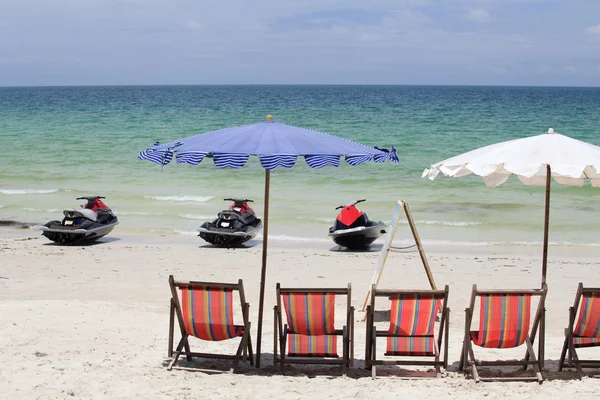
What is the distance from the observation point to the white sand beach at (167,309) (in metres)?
5.70

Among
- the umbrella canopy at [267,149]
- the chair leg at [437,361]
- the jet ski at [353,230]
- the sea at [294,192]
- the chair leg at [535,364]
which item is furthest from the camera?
the sea at [294,192]

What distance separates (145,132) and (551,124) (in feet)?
85.4

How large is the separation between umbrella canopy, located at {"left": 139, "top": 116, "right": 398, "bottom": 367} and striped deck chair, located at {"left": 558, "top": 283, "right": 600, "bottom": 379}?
1941 millimetres

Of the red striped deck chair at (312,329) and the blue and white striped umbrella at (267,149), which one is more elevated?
the blue and white striped umbrella at (267,149)

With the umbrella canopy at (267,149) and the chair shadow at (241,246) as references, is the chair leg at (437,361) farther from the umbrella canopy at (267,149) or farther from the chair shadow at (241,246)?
the chair shadow at (241,246)

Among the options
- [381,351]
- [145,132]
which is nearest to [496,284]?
[381,351]

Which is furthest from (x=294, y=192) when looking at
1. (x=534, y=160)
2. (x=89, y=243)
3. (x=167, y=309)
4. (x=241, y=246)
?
(x=534, y=160)

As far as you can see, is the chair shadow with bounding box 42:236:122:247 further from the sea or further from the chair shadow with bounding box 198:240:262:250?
the chair shadow with bounding box 198:240:262:250

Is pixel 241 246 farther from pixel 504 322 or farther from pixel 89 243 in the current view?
pixel 504 322

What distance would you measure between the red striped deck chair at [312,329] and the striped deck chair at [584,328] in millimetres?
1795

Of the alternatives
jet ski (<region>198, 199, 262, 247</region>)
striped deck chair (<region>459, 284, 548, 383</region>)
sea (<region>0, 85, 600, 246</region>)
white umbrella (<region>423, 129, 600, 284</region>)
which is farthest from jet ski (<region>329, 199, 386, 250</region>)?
striped deck chair (<region>459, 284, 548, 383</region>)

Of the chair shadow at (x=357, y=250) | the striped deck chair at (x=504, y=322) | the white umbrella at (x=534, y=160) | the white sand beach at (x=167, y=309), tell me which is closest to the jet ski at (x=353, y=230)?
the chair shadow at (x=357, y=250)

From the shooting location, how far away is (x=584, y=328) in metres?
5.99

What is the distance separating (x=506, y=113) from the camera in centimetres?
5753
